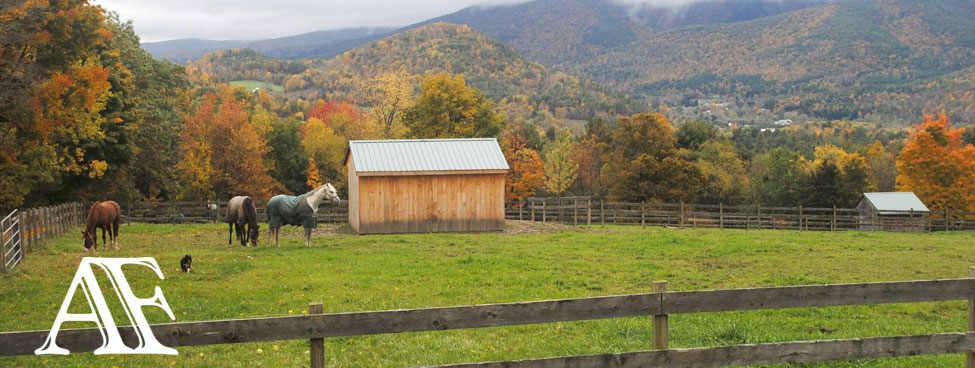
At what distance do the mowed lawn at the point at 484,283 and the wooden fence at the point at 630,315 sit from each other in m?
1.12

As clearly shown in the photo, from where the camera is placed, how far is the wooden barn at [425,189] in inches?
986

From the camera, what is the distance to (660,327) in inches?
213

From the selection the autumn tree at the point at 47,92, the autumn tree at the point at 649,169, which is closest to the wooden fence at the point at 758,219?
the autumn tree at the point at 649,169

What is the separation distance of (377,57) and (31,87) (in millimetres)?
128845

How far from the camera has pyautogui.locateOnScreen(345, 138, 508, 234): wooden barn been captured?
25047mm

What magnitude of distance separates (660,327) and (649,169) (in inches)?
1561

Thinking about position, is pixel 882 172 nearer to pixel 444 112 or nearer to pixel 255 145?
pixel 444 112

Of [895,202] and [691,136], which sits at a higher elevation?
[691,136]

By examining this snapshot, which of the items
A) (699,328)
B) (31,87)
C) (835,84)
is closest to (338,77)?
(31,87)

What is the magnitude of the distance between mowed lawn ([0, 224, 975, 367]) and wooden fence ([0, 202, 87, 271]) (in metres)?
0.35

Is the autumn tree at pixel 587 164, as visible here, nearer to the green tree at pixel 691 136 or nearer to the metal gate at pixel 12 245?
the green tree at pixel 691 136

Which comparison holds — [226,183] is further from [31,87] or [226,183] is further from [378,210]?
[31,87]

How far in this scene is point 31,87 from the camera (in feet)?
50.5

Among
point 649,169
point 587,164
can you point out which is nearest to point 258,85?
point 587,164
